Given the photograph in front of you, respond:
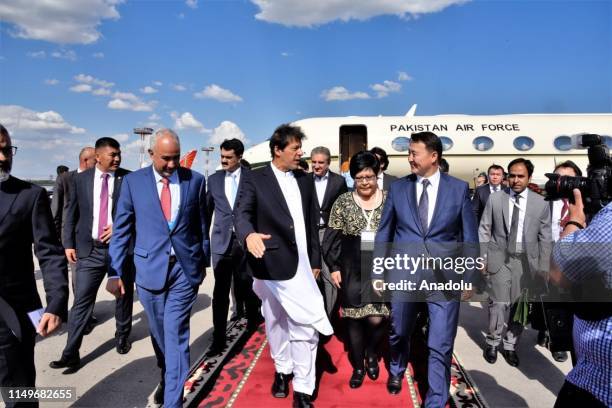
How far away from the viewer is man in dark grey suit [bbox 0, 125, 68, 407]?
1961mm

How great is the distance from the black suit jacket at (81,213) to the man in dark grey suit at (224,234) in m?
0.98

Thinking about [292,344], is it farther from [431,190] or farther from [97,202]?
[97,202]

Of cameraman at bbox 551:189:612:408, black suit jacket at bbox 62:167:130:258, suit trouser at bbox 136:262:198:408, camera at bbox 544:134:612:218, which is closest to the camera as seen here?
cameraman at bbox 551:189:612:408

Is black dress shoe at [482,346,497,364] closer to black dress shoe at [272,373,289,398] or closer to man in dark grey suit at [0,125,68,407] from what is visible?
black dress shoe at [272,373,289,398]

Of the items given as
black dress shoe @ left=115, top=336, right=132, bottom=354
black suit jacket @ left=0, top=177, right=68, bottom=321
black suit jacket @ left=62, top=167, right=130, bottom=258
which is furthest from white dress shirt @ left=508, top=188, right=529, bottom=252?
black dress shoe @ left=115, top=336, right=132, bottom=354

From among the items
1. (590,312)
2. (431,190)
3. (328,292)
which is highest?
(431,190)

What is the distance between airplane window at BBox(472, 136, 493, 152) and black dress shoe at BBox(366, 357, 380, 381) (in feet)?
41.5

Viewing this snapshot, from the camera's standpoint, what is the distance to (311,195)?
3131 millimetres

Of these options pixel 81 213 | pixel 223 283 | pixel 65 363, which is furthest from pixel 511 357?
pixel 81 213

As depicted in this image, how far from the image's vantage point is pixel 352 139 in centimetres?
1508

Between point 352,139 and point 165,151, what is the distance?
12.8m

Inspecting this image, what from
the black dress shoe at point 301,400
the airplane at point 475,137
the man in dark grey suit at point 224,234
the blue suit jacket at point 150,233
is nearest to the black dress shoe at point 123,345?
the man in dark grey suit at point 224,234

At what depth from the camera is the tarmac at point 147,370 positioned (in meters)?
3.16

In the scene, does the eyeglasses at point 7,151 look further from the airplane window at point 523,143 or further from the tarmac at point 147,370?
the airplane window at point 523,143
